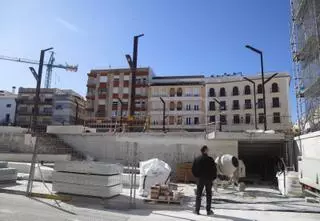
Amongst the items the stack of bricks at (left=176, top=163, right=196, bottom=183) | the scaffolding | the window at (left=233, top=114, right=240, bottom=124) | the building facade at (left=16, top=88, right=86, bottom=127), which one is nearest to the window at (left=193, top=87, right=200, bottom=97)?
the window at (left=233, top=114, right=240, bottom=124)

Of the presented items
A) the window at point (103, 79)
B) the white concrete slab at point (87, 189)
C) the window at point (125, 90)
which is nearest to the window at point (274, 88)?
the window at point (125, 90)

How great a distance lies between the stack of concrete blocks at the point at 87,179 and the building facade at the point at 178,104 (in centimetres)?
4276

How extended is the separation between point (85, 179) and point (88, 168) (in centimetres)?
36

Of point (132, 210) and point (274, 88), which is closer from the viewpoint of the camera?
point (132, 210)

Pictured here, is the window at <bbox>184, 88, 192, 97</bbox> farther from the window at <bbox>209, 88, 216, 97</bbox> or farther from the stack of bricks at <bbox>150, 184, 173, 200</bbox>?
the stack of bricks at <bbox>150, 184, 173, 200</bbox>

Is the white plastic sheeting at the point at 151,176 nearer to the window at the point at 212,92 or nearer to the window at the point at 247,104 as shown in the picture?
the window at the point at 247,104

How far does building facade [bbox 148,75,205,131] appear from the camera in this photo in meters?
53.4

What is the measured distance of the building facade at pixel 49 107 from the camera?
64500 millimetres

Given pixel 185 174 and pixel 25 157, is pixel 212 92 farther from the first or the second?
pixel 185 174

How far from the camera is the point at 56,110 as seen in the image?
64.8m

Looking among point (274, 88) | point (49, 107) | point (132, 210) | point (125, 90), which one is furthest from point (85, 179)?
point (49, 107)

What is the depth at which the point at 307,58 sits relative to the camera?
17312mm

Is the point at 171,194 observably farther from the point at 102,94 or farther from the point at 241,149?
the point at 102,94

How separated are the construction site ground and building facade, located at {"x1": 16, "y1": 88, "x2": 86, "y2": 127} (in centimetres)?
5663
